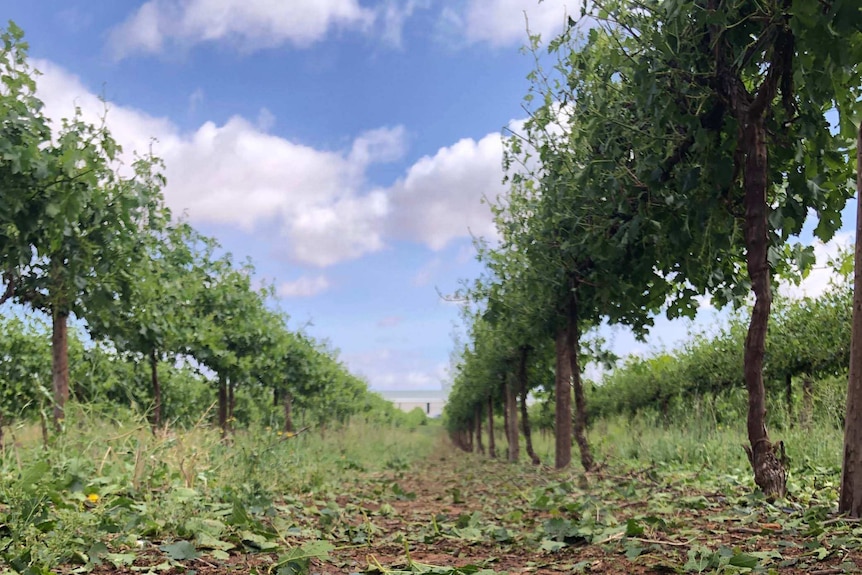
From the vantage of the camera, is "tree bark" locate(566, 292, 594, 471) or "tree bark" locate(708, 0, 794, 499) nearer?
"tree bark" locate(708, 0, 794, 499)

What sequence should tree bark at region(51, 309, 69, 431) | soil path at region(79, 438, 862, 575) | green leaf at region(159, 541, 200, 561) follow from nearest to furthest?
soil path at region(79, 438, 862, 575)
green leaf at region(159, 541, 200, 561)
tree bark at region(51, 309, 69, 431)

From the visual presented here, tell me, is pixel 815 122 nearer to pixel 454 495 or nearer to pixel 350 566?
pixel 350 566

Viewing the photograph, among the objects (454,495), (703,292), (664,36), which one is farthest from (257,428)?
(664,36)

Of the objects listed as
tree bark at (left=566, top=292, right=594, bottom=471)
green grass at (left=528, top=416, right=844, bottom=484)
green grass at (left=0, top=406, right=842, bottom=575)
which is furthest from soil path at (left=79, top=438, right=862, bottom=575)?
green grass at (left=528, top=416, right=844, bottom=484)

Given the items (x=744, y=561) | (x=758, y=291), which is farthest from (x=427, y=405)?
(x=744, y=561)

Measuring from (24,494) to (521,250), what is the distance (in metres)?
6.59

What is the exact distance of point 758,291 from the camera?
471 centimetres

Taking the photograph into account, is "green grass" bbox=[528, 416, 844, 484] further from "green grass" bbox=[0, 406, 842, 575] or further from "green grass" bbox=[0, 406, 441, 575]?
"green grass" bbox=[0, 406, 441, 575]

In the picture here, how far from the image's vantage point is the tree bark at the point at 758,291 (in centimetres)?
462

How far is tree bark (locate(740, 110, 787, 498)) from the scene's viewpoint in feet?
15.2

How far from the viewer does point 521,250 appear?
8.82m

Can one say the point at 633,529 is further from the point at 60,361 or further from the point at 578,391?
the point at 60,361

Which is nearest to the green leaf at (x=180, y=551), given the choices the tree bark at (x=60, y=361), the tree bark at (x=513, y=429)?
the tree bark at (x=60, y=361)

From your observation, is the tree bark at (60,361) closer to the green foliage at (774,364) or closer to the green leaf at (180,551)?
the green leaf at (180,551)
